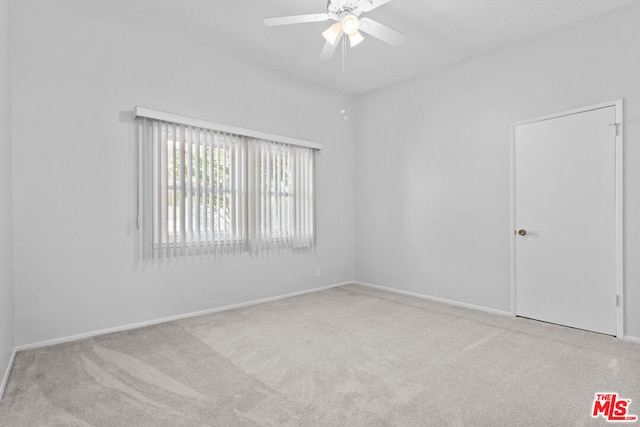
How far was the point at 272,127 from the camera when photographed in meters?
4.32

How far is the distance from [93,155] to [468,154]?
389 cm

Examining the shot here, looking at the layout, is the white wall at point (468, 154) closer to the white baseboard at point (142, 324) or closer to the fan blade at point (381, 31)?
the white baseboard at point (142, 324)

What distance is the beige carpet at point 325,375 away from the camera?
1844 mm

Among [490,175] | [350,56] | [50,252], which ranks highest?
[350,56]

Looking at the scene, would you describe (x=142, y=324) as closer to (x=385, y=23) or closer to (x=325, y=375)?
(x=325, y=375)

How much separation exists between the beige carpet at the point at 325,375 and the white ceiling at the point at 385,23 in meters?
2.91

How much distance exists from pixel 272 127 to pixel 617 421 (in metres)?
3.97

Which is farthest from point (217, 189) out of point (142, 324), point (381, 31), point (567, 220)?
point (567, 220)

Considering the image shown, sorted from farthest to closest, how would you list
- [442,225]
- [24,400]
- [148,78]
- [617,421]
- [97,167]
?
[442,225] < [148,78] < [97,167] < [24,400] < [617,421]

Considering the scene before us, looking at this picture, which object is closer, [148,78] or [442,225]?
[148,78]

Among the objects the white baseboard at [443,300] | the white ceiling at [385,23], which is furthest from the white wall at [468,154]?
the white ceiling at [385,23]

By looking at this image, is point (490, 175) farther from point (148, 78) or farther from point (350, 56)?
point (148, 78)

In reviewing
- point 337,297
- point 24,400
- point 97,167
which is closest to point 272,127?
point 97,167

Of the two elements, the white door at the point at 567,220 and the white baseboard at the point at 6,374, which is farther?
the white door at the point at 567,220
